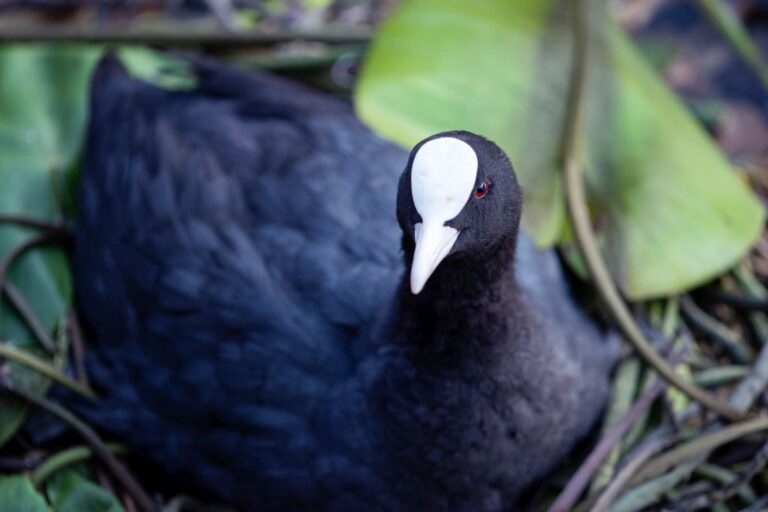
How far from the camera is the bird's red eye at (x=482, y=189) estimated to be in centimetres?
123

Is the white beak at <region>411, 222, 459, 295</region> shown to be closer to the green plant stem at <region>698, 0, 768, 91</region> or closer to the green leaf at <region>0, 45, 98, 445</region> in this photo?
the green leaf at <region>0, 45, 98, 445</region>

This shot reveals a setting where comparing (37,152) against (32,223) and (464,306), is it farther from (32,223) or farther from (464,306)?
(464,306)

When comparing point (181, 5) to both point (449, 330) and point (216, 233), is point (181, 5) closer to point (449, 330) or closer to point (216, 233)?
point (216, 233)

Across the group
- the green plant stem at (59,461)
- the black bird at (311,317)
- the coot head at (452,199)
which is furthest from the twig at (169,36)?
the coot head at (452,199)

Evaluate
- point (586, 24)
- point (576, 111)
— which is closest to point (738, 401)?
point (576, 111)

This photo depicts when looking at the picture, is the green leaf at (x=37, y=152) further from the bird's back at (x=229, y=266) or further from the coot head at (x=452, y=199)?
the coot head at (x=452, y=199)

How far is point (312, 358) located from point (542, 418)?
0.35m

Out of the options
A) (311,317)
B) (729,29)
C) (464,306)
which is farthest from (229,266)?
(729,29)

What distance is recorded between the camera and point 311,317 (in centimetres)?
164

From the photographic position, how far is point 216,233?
5.78 feet

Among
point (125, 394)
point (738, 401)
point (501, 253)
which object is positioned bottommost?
point (125, 394)

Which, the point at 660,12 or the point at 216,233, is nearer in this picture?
the point at 216,233

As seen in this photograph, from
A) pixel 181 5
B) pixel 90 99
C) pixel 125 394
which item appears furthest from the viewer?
pixel 181 5

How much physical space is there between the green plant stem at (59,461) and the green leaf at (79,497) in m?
0.02
